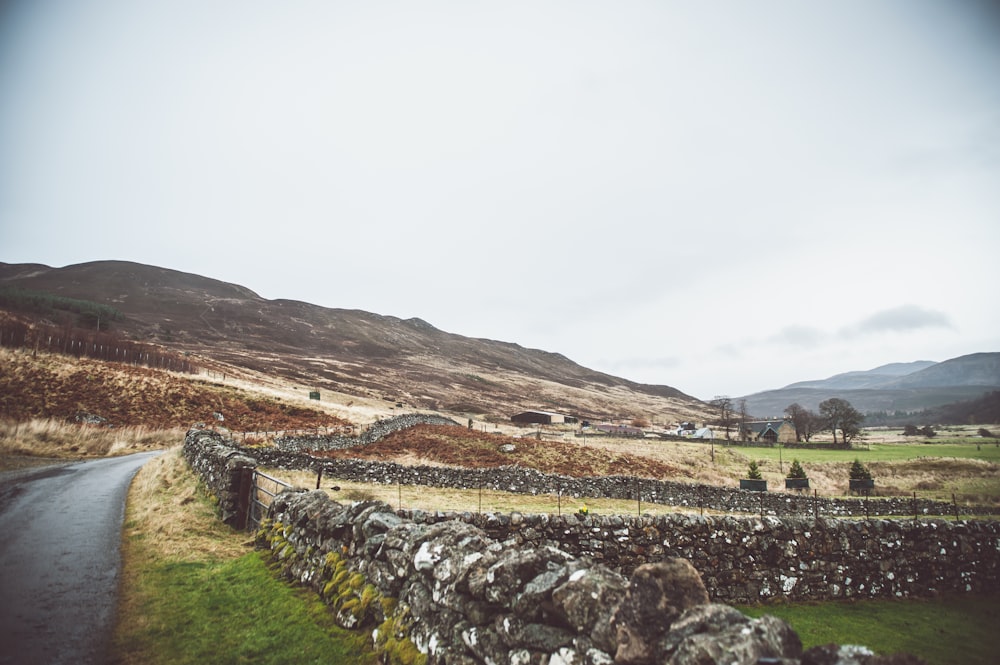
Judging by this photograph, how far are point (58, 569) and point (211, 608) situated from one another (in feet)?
12.8

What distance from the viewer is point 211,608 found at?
7.02 metres

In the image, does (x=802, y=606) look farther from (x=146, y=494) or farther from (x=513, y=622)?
(x=146, y=494)

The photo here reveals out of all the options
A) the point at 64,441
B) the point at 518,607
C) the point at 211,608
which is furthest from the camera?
the point at 64,441

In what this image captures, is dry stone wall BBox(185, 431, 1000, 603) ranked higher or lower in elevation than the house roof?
higher

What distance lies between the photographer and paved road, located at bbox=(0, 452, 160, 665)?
5.88 meters

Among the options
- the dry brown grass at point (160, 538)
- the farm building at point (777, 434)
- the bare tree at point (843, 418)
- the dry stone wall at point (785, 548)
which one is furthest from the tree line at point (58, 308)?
the bare tree at point (843, 418)

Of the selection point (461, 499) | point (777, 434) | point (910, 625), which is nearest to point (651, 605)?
point (910, 625)

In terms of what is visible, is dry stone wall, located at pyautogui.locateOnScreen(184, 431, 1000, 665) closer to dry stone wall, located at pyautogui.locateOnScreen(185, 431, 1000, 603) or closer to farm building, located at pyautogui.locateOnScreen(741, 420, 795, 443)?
dry stone wall, located at pyautogui.locateOnScreen(185, 431, 1000, 603)

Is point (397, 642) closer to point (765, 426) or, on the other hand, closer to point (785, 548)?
point (785, 548)

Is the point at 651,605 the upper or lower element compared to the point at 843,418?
upper

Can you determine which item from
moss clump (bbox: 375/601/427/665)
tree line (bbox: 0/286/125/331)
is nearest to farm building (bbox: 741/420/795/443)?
moss clump (bbox: 375/601/427/665)

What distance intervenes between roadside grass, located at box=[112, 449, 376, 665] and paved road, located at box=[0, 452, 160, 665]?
0.32 meters

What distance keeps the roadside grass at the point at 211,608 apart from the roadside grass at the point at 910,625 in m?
6.84

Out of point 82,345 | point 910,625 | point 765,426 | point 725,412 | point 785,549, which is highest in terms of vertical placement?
point 82,345
